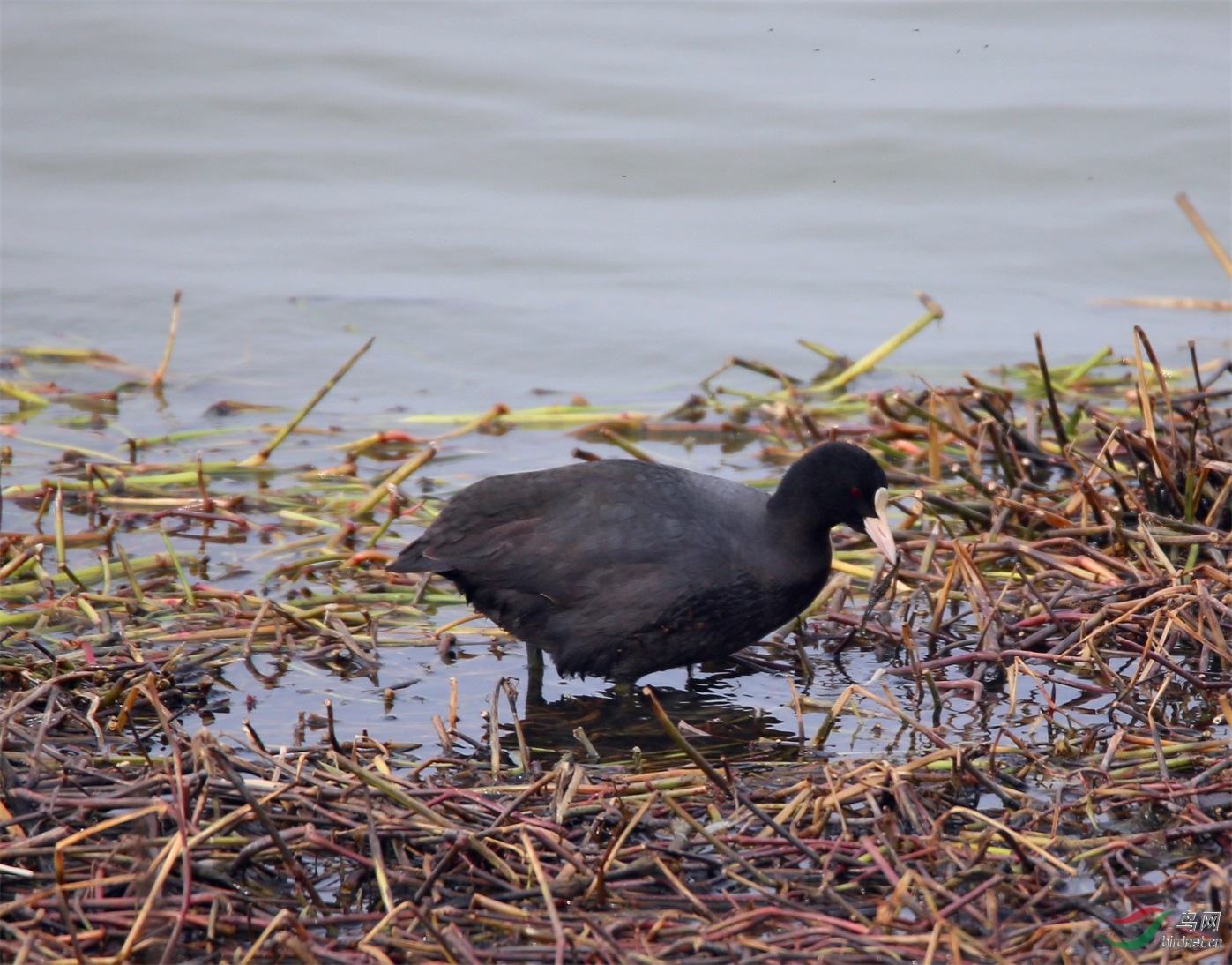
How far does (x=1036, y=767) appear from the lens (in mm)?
3330

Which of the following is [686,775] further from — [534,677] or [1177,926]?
[534,677]

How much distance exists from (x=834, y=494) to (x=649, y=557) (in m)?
0.56

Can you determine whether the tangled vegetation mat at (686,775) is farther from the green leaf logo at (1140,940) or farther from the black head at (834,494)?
the black head at (834,494)

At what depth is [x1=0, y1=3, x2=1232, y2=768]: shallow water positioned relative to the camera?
8172 millimetres

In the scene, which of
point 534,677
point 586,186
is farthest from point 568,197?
point 534,677

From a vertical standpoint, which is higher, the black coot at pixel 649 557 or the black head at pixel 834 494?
the black head at pixel 834 494

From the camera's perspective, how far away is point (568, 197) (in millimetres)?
10531

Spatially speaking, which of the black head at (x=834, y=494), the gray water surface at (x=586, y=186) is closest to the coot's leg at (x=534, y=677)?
the black head at (x=834, y=494)

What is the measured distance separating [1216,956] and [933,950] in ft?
1.65

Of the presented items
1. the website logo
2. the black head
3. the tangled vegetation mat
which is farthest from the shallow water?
the website logo

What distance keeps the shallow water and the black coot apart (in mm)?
1688

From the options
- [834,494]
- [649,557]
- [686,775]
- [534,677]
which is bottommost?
[534,677]

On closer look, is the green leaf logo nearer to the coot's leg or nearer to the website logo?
the website logo

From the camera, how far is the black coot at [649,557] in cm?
412
